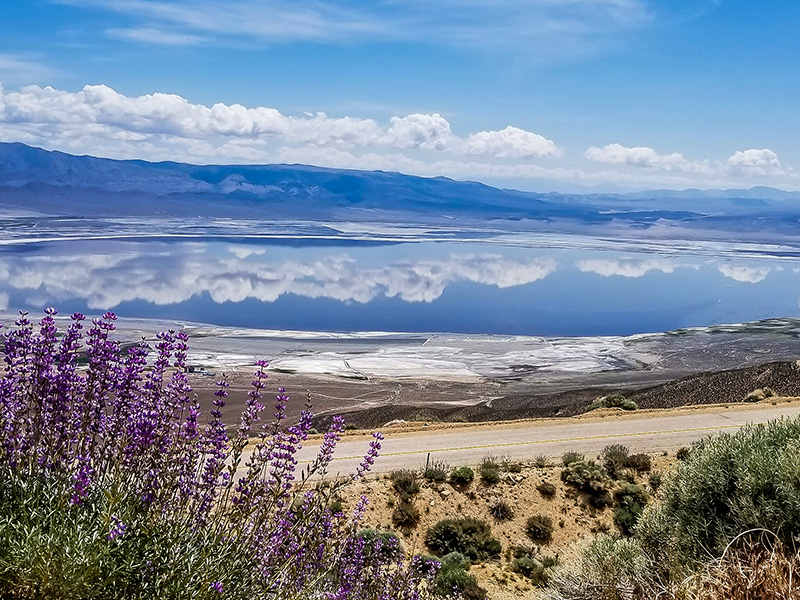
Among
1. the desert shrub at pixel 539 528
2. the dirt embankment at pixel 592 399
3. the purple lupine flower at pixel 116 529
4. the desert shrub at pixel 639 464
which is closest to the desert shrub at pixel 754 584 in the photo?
the purple lupine flower at pixel 116 529

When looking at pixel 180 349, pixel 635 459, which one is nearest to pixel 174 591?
pixel 180 349

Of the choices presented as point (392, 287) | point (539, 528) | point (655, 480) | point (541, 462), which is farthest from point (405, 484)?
point (392, 287)

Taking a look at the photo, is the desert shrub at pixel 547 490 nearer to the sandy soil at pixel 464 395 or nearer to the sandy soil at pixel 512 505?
the sandy soil at pixel 512 505

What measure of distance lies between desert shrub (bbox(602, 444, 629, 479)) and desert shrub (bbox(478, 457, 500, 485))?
2.26 metres

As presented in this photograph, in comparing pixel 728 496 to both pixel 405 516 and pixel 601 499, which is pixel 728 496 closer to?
pixel 405 516

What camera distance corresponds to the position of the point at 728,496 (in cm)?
723

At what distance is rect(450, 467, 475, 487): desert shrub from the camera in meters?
14.4

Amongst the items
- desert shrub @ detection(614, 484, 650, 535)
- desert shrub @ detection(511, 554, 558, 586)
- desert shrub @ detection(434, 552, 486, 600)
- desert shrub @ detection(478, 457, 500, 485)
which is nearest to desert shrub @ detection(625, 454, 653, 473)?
desert shrub @ detection(614, 484, 650, 535)

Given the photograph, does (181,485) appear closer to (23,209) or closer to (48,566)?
(48,566)

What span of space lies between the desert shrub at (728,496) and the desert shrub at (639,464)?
7.27 metres

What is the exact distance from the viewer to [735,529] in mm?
6727

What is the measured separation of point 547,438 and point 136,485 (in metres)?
16.1

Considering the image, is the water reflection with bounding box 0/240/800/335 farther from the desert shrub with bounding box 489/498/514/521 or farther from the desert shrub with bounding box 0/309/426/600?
the desert shrub with bounding box 0/309/426/600

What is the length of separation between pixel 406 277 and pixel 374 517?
7618 centimetres
